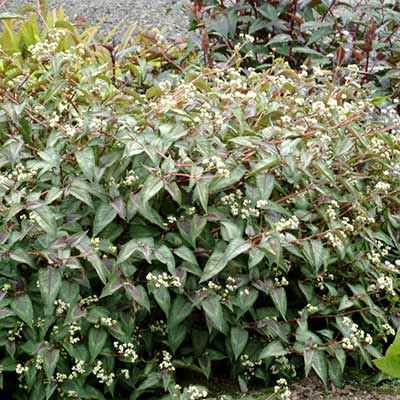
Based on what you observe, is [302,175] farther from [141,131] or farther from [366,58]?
[366,58]

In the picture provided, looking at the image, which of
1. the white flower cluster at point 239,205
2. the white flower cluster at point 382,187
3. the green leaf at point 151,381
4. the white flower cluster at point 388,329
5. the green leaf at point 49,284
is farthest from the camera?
the white flower cluster at point 382,187

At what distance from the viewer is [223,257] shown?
2676 millimetres

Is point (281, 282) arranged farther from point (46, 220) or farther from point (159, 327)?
point (46, 220)

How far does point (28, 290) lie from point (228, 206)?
2.40 feet

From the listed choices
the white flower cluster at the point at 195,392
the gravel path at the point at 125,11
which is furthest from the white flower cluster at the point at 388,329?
the gravel path at the point at 125,11

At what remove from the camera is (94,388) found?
272 cm

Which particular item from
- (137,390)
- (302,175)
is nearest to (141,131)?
(302,175)

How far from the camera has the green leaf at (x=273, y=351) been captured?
2768mm

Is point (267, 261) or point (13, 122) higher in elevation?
point (13, 122)

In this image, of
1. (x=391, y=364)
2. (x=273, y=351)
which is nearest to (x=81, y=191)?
(x=273, y=351)

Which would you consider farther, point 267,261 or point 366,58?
point 366,58

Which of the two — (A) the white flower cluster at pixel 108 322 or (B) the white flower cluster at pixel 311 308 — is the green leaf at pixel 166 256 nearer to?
(A) the white flower cluster at pixel 108 322

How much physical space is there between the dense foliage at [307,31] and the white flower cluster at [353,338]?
157 centimetres

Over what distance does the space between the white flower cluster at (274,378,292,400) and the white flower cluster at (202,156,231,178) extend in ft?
2.27
